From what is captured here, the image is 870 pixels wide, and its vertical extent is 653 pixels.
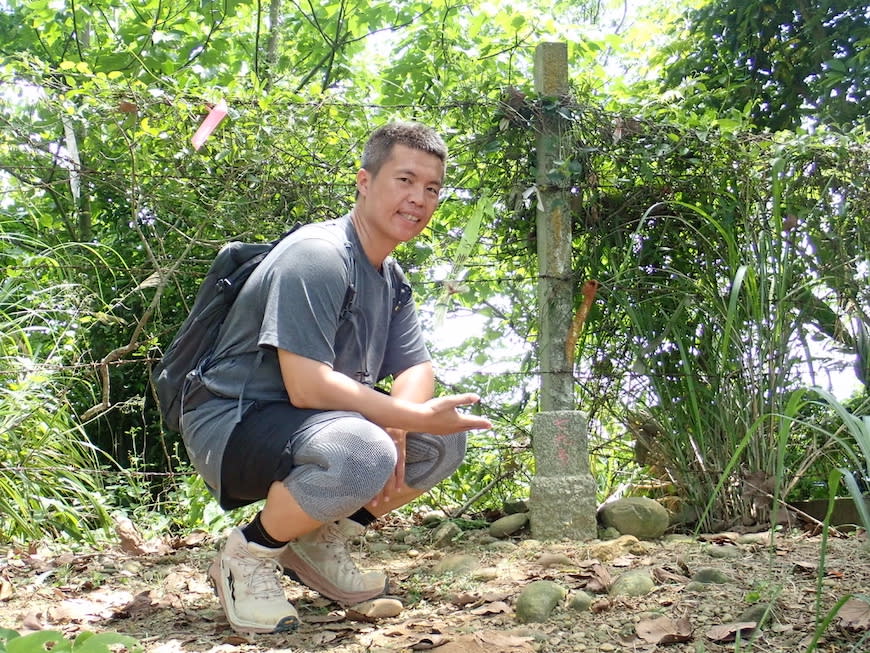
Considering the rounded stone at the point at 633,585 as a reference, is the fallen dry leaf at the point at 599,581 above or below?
below

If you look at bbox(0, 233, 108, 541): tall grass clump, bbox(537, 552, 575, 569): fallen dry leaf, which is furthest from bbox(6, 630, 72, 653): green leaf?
bbox(0, 233, 108, 541): tall grass clump

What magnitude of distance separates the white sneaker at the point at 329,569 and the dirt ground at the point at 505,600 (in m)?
0.07

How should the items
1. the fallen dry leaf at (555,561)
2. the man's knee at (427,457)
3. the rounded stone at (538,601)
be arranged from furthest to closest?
the fallen dry leaf at (555,561) → the man's knee at (427,457) → the rounded stone at (538,601)

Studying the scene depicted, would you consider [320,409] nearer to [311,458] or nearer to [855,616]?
[311,458]

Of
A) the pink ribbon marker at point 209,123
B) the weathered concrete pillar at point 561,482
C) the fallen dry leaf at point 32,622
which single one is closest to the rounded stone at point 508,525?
the weathered concrete pillar at point 561,482

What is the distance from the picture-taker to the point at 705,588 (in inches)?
88.0

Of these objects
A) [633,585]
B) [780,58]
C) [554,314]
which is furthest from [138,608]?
[780,58]

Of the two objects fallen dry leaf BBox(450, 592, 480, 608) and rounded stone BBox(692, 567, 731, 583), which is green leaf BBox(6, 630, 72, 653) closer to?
fallen dry leaf BBox(450, 592, 480, 608)

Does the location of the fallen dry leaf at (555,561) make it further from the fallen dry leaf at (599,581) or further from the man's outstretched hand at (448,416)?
the man's outstretched hand at (448,416)

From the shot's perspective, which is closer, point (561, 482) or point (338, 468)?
point (338, 468)

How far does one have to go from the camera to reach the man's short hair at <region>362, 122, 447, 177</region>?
256 centimetres

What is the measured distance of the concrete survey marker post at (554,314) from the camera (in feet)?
11.1

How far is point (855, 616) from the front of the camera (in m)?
1.86

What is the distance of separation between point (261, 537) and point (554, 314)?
5.79ft
